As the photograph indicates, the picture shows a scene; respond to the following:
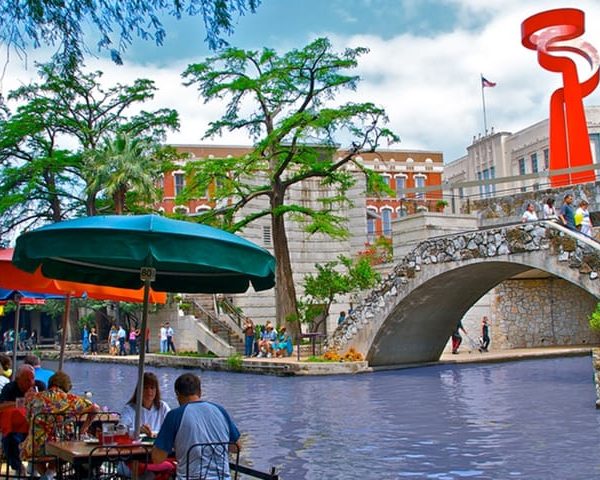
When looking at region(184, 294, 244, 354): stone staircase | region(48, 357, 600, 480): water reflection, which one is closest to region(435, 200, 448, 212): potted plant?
region(184, 294, 244, 354): stone staircase

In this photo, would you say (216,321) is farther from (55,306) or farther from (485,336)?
(55,306)

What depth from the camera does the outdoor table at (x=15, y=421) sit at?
7707 millimetres

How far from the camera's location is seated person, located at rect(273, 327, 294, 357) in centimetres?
3019

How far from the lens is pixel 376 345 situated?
25.5 meters

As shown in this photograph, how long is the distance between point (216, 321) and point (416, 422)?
2250 cm

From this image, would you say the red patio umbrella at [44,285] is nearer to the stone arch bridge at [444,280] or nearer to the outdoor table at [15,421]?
the outdoor table at [15,421]

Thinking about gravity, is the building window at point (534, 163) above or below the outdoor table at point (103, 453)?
above

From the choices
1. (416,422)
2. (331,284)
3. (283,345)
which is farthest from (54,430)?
(331,284)

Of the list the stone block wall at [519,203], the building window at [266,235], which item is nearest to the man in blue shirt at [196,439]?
the stone block wall at [519,203]

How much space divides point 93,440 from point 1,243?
111ft

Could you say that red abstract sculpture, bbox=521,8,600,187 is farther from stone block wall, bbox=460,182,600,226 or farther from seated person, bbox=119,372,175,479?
seated person, bbox=119,372,175,479

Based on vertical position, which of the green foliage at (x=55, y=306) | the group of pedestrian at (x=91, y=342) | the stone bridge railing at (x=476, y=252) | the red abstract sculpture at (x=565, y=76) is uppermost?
the red abstract sculpture at (x=565, y=76)

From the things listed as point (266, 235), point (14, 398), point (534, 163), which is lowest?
point (14, 398)

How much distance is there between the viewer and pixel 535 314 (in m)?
→ 33.5
